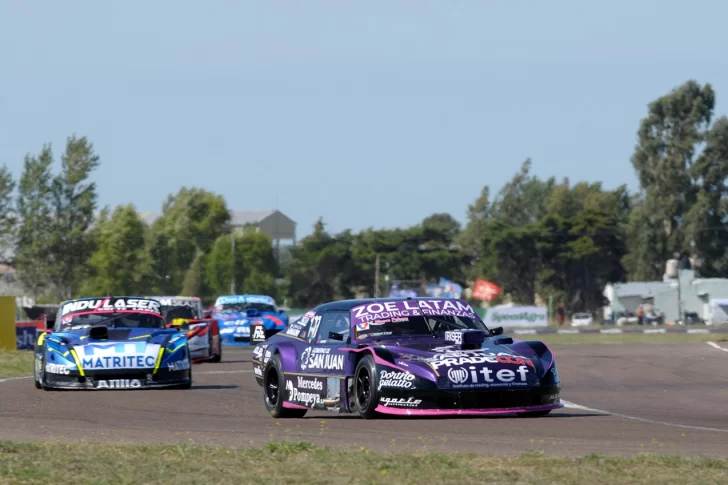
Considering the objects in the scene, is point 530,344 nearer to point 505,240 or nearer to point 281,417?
point 281,417

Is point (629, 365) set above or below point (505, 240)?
below

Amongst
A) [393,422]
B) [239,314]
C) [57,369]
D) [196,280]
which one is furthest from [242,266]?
[393,422]

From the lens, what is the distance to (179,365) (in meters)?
17.6

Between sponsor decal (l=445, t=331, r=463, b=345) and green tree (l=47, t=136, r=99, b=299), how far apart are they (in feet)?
240

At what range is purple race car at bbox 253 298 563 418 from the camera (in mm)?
11773

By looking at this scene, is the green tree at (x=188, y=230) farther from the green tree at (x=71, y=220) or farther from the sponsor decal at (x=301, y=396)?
the sponsor decal at (x=301, y=396)

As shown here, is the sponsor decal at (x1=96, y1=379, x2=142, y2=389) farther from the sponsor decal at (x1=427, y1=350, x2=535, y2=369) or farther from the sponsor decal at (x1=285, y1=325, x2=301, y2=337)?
the sponsor decal at (x1=427, y1=350, x2=535, y2=369)

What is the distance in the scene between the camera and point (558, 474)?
24.9 ft

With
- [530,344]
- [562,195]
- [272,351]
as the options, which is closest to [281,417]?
[272,351]

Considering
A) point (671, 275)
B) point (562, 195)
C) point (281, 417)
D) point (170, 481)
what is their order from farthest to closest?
1. point (562, 195)
2. point (671, 275)
3. point (281, 417)
4. point (170, 481)

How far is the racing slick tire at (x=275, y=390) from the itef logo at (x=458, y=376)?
2.26 m

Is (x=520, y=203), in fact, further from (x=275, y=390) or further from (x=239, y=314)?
(x=275, y=390)

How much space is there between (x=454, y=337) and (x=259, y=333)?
3058 mm

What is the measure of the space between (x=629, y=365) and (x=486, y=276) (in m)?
83.6
